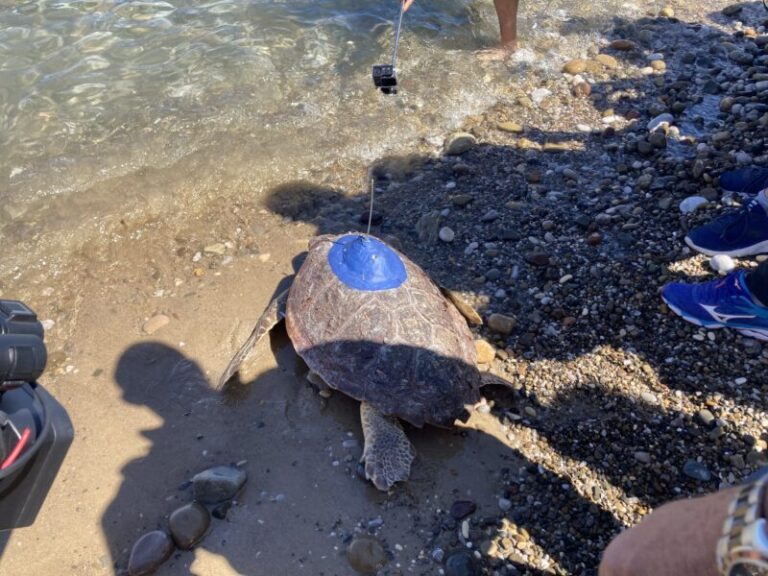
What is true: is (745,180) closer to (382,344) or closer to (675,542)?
(382,344)

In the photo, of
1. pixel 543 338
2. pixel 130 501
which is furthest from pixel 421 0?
pixel 130 501

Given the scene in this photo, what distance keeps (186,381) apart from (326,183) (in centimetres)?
215

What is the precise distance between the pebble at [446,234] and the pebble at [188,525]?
7.83ft

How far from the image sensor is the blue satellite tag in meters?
3.46

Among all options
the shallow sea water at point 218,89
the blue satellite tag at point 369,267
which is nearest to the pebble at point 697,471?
the blue satellite tag at point 369,267

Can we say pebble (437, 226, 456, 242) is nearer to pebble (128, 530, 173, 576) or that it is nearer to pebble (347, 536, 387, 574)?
pebble (347, 536, 387, 574)

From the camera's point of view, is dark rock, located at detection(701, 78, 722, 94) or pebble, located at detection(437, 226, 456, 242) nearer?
pebble, located at detection(437, 226, 456, 242)

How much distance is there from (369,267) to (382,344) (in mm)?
450

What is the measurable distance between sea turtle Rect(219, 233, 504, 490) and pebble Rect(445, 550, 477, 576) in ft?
1.42

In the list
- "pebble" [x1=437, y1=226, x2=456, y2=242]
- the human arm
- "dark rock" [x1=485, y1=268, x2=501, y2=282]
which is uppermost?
the human arm

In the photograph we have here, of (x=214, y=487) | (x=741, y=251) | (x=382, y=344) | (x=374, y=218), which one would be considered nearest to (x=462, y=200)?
(x=374, y=218)

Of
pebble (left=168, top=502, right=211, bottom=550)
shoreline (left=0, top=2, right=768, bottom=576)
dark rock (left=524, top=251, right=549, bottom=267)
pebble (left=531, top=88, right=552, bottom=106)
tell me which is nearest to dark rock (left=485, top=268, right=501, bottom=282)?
shoreline (left=0, top=2, right=768, bottom=576)

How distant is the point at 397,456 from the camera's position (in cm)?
304

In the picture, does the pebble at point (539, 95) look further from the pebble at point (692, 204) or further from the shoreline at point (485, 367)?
the pebble at point (692, 204)
